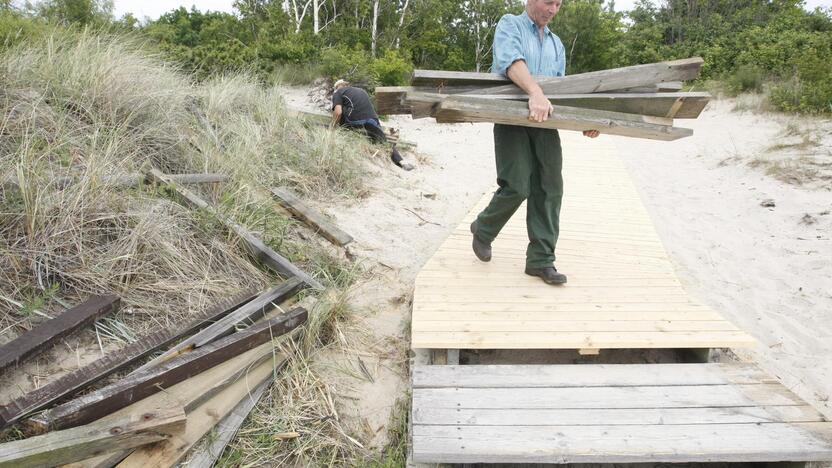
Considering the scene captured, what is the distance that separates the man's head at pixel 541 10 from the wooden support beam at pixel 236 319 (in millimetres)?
2238

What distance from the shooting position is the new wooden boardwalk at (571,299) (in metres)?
2.86

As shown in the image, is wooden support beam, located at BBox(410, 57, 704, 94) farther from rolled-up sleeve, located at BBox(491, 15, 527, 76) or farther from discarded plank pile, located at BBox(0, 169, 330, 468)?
discarded plank pile, located at BBox(0, 169, 330, 468)

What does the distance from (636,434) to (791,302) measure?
2.70 meters

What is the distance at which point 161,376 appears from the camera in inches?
97.5

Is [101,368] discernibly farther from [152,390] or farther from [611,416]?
[611,416]

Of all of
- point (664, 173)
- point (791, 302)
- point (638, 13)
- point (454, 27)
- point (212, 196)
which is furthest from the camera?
point (454, 27)

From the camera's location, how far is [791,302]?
13.5 ft

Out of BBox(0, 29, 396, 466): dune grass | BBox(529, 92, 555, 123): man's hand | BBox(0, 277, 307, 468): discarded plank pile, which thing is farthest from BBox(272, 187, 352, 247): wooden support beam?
BBox(529, 92, 555, 123): man's hand

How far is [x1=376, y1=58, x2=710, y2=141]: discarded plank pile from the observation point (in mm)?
3086

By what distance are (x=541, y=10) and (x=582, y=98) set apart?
0.58 metres

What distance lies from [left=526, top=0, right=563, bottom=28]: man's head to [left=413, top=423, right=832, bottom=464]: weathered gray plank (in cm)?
233

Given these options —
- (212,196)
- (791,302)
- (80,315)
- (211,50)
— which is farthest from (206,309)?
(211,50)

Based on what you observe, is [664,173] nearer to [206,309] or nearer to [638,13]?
[206,309]

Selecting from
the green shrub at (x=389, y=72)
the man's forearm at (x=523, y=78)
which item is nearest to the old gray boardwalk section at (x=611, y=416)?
the man's forearm at (x=523, y=78)
